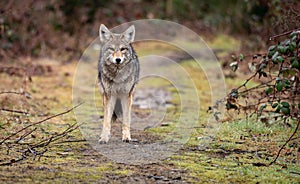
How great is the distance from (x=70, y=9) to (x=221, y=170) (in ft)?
36.3

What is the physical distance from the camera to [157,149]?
6.43m

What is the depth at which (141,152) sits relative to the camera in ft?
20.5

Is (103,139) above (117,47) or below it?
below

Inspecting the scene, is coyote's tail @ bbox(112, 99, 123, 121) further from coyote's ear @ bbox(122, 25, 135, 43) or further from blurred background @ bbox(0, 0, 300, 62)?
blurred background @ bbox(0, 0, 300, 62)

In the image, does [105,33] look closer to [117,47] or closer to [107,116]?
[117,47]

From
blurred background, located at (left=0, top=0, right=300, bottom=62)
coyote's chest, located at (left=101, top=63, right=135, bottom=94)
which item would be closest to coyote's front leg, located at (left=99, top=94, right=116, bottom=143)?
coyote's chest, located at (left=101, top=63, right=135, bottom=94)

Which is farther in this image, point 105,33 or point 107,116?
point 105,33

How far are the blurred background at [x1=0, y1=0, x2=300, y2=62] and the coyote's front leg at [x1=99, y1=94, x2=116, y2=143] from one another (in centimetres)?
355

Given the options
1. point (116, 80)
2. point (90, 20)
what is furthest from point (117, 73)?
point (90, 20)

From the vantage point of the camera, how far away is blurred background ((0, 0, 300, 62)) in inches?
508

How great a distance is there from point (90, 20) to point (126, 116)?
954 cm

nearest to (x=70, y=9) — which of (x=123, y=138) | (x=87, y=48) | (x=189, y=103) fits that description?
(x=87, y=48)

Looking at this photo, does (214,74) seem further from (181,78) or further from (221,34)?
(221,34)

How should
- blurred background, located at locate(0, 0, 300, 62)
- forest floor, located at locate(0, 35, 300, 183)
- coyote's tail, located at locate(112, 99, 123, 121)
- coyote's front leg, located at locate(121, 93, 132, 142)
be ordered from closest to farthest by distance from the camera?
forest floor, located at locate(0, 35, 300, 183) → coyote's front leg, located at locate(121, 93, 132, 142) → coyote's tail, located at locate(112, 99, 123, 121) → blurred background, located at locate(0, 0, 300, 62)
